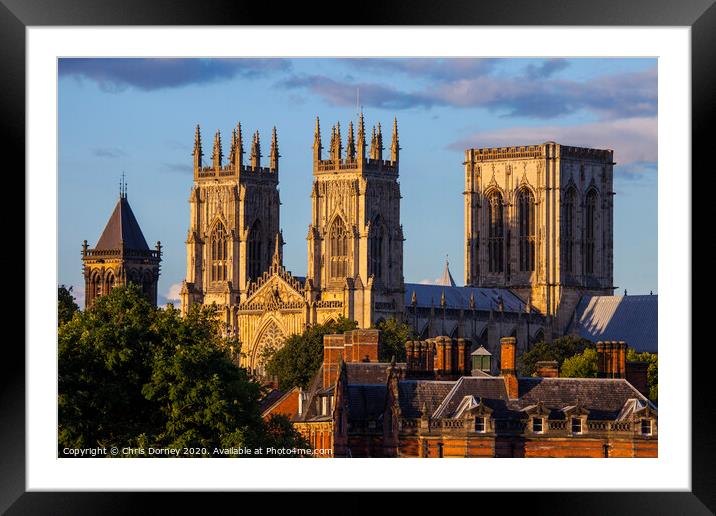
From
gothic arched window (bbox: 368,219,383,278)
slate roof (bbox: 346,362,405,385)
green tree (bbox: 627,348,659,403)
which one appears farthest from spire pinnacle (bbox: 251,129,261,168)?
slate roof (bbox: 346,362,405,385)

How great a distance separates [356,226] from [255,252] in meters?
13.2

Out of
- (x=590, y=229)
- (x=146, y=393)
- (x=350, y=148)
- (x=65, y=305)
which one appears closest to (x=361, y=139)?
(x=350, y=148)

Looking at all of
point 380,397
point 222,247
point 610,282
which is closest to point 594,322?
point 610,282

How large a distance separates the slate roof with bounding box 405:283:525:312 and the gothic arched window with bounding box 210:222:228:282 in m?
14.3

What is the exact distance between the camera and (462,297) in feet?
503

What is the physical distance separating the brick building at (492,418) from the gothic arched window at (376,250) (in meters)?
78.8

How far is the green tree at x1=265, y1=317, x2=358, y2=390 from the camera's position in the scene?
117562 millimetres

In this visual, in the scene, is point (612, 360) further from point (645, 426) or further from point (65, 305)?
point (65, 305)

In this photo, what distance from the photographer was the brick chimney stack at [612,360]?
68.4 metres

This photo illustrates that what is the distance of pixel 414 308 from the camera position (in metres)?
146

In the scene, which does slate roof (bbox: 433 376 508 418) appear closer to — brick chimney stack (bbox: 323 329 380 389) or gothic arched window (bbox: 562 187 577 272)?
brick chimney stack (bbox: 323 329 380 389)

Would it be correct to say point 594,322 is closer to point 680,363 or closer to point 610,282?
point 610,282
